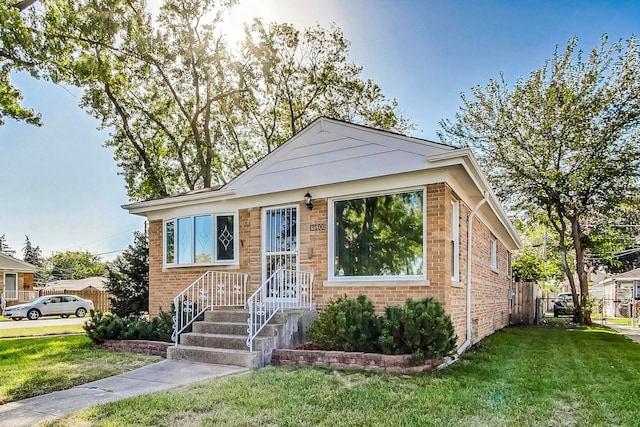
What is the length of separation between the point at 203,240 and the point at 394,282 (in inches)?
188

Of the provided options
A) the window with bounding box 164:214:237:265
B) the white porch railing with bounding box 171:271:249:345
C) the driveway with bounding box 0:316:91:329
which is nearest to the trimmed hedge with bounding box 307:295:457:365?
the white porch railing with bounding box 171:271:249:345

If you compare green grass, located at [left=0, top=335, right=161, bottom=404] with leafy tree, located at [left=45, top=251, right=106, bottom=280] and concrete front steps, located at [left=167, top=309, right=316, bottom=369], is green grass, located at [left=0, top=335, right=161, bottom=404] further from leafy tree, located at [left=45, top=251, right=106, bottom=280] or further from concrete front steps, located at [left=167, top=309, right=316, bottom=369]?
leafy tree, located at [left=45, top=251, right=106, bottom=280]

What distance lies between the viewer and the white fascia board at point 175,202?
10078 mm

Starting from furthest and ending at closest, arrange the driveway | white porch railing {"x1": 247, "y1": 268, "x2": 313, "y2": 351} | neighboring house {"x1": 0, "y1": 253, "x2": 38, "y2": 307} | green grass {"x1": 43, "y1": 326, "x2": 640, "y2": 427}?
neighboring house {"x1": 0, "y1": 253, "x2": 38, "y2": 307} < the driveway < white porch railing {"x1": 247, "y1": 268, "x2": 313, "y2": 351} < green grass {"x1": 43, "y1": 326, "x2": 640, "y2": 427}

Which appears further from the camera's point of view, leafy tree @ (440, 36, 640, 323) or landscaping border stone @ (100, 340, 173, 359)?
leafy tree @ (440, 36, 640, 323)

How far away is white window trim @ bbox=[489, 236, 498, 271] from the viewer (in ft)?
43.0

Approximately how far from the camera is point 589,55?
60.5 ft

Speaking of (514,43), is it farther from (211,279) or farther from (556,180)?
(211,279)

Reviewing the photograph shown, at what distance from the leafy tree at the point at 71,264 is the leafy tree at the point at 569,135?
65.3m

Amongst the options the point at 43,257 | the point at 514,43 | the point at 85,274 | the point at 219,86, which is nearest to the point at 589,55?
the point at 514,43

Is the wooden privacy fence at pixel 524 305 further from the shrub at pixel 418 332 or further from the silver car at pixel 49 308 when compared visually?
the silver car at pixel 49 308

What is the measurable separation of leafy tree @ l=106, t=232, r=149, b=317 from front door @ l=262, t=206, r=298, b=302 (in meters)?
6.25

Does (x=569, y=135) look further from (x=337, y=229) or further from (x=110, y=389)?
(x=110, y=389)

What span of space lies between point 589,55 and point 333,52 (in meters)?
10.7
